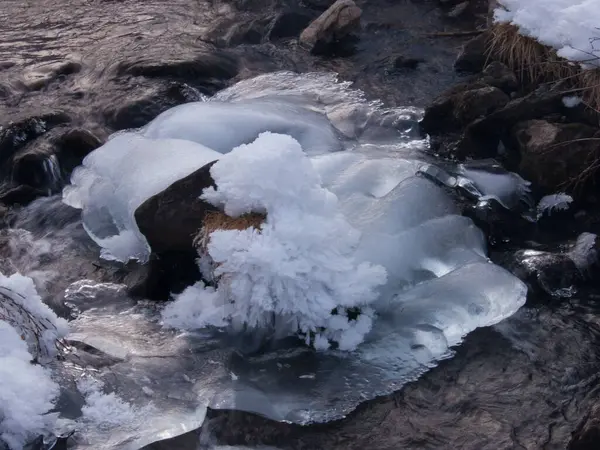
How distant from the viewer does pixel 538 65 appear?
6.82 meters

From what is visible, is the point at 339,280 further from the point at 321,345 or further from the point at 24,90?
the point at 24,90

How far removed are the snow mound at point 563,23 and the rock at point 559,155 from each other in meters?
0.66

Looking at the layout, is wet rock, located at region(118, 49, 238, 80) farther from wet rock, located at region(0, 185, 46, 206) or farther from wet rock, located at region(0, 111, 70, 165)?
wet rock, located at region(0, 185, 46, 206)

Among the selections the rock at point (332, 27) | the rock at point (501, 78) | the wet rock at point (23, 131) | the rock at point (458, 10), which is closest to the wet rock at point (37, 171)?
the wet rock at point (23, 131)

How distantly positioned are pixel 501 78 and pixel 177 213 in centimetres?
325

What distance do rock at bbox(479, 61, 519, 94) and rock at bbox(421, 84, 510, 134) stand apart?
0.62 ft

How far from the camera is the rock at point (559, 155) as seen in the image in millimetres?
5801

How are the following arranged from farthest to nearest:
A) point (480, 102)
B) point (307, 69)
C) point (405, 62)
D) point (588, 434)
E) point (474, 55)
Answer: point (307, 69) → point (405, 62) → point (474, 55) → point (480, 102) → point (588, 434)

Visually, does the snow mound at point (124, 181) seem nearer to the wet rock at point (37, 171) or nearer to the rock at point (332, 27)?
the wet rock at point (37, 171)

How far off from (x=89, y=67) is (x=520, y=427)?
20.4 ft

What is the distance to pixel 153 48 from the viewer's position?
875cm

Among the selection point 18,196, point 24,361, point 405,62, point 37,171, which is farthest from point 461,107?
point 24,361

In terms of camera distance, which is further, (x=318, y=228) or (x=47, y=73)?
(x=47, y=73)

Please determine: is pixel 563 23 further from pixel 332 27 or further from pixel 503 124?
pixel 332 27
